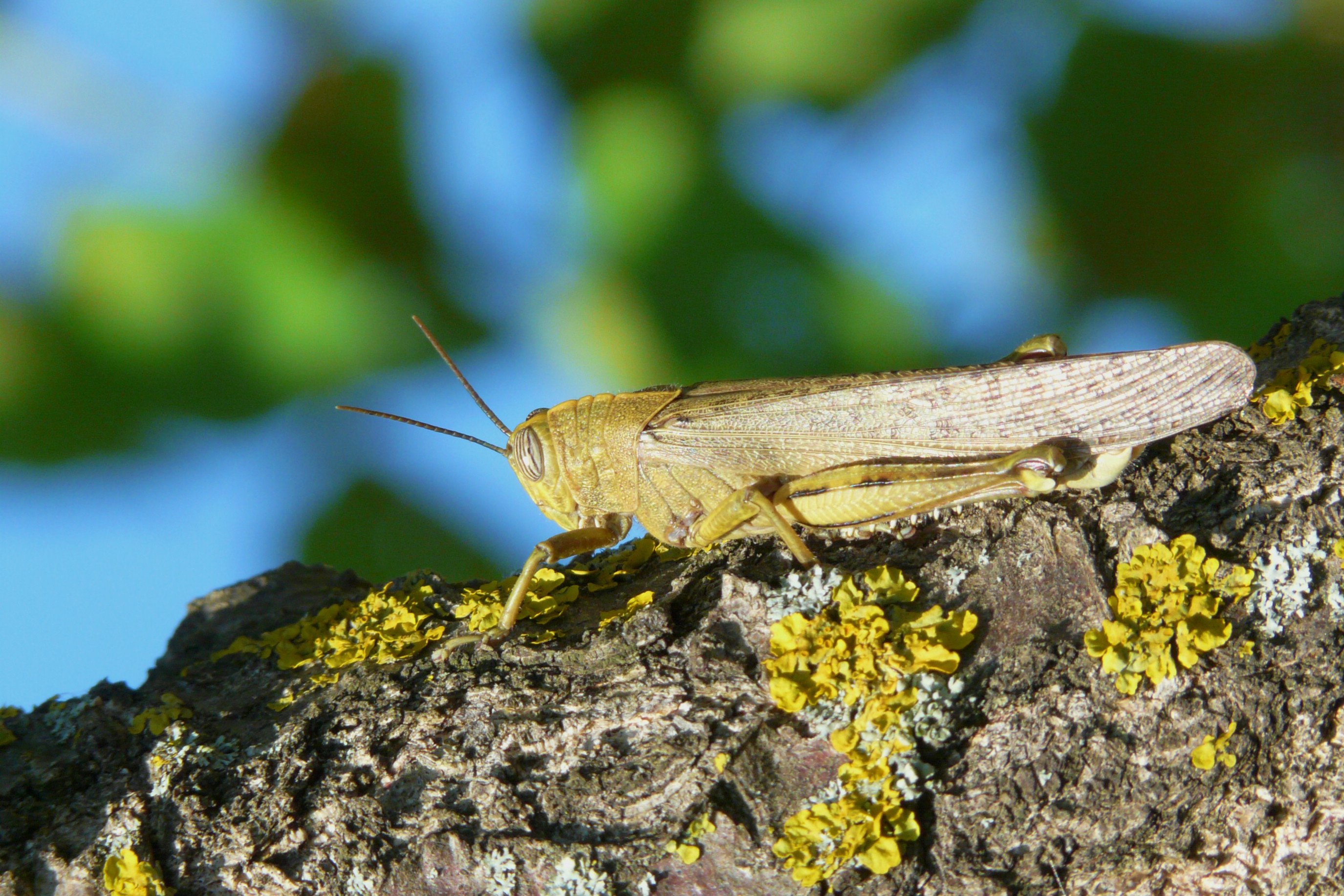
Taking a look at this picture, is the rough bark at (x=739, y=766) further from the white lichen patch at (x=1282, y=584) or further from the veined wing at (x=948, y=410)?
the veined wing at (x=948, y=410)

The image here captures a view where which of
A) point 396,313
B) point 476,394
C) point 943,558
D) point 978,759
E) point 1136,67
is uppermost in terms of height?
point 396,313

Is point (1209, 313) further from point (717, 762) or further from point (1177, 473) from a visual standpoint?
point (717, 762)

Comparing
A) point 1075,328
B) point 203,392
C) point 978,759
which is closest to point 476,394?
point 203,392

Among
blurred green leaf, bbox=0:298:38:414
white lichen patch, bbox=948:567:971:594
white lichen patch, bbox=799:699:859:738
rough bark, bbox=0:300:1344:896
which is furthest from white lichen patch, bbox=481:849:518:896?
blurred green leaf, bbox=0:298:38:414

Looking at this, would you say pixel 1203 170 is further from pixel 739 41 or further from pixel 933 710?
pixel 933 710

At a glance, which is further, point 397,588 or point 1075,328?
point 1075,328

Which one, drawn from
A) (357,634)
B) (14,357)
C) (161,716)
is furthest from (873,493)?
(14,357)

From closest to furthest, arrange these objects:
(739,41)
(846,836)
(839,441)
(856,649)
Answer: (846,836), (856,649), (839,441), (739,41)
